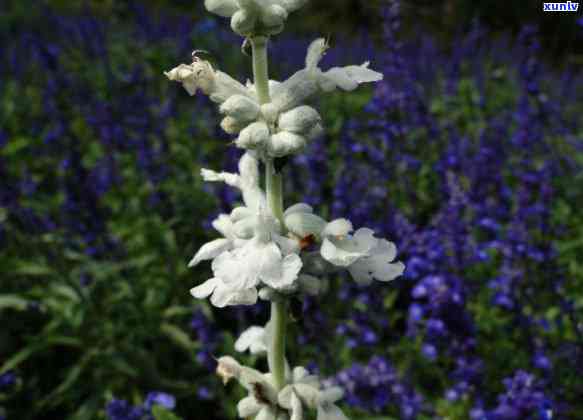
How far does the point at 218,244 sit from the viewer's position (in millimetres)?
1664

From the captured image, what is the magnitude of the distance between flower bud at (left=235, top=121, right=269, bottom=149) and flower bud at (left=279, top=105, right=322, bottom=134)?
0.16 feet

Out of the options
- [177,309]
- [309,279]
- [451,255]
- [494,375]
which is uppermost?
[309,279]

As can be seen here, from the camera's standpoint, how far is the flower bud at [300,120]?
144 centimetres

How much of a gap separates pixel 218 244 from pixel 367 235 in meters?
0.39

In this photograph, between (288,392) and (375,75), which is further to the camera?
(288,392)

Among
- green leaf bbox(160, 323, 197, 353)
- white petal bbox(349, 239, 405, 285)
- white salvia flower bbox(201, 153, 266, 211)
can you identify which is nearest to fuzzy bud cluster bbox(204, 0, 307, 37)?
white salvia flower bbox(201, 153, 266, 211)

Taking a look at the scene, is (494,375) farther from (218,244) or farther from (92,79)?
(92,79)

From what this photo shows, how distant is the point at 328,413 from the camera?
1.67 metres

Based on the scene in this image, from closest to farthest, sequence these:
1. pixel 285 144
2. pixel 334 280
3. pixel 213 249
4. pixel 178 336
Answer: pixel 285 144 < pixel 213 249 < pixel 178 336 < pixel 334 280

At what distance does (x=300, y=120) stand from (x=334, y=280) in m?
3.09

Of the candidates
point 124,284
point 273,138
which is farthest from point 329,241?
point 124,284

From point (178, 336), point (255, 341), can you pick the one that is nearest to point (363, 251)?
point (255, 341)

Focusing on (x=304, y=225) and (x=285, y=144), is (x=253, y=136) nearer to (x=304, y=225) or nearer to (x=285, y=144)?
(x=285, y=144)

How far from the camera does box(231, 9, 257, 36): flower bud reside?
1.42m
